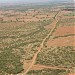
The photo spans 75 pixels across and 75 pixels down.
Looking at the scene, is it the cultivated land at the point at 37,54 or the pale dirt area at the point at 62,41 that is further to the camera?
the pale dirt area at the point at 62,41

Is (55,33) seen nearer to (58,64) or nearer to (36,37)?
(36,37)

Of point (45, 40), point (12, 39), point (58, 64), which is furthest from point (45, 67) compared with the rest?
point (12, 39)

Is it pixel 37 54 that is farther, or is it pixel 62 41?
pixel 62 41

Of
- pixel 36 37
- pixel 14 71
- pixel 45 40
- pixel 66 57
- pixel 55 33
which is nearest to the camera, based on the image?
→ pixel 14 71

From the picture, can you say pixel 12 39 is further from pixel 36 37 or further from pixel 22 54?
pixel 22 54

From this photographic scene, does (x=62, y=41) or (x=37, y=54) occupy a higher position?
(x=37, y=54)

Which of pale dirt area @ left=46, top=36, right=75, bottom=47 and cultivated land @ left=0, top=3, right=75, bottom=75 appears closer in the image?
cultivated land @ left=0, top=3, right=75, bottom=75

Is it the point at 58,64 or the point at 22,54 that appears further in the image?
the point at 22,54

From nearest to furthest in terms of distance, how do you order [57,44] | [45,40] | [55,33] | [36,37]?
[57,44]
[45,40]
[36,37]
[55,33]

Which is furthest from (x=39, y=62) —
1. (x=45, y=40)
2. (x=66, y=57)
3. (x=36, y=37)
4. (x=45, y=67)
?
(x=36, y=37)
